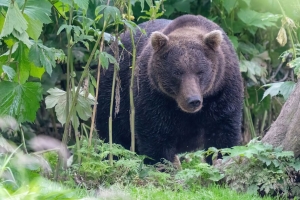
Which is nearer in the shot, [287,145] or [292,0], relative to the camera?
[287,145]

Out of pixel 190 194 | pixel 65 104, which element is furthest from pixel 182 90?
pixel 190 194

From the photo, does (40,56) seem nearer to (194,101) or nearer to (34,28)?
(34,28)

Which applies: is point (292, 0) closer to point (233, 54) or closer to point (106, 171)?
point (233, 54)

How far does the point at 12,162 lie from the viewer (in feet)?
12.1

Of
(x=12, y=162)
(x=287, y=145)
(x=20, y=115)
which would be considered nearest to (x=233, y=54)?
(x=287, y=145)

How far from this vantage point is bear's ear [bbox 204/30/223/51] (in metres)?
6.91

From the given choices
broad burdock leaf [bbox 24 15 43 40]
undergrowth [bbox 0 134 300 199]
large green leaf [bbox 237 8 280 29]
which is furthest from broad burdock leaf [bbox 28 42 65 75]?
large green leaf [bbox 237 8 280 29]

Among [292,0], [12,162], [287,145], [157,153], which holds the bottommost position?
[157,153]

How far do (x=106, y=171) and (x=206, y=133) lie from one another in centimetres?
175

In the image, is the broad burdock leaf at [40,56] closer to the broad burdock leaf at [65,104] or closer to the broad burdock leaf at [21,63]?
the broad burdock leaf at [21,63]

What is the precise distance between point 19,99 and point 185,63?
210 centimetres

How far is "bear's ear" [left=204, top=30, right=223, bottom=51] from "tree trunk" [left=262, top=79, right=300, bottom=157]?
1516 mm

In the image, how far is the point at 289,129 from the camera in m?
5.43

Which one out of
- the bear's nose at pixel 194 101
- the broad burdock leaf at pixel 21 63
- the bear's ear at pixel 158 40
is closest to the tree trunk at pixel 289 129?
the bear's nose at pixel 194 101
